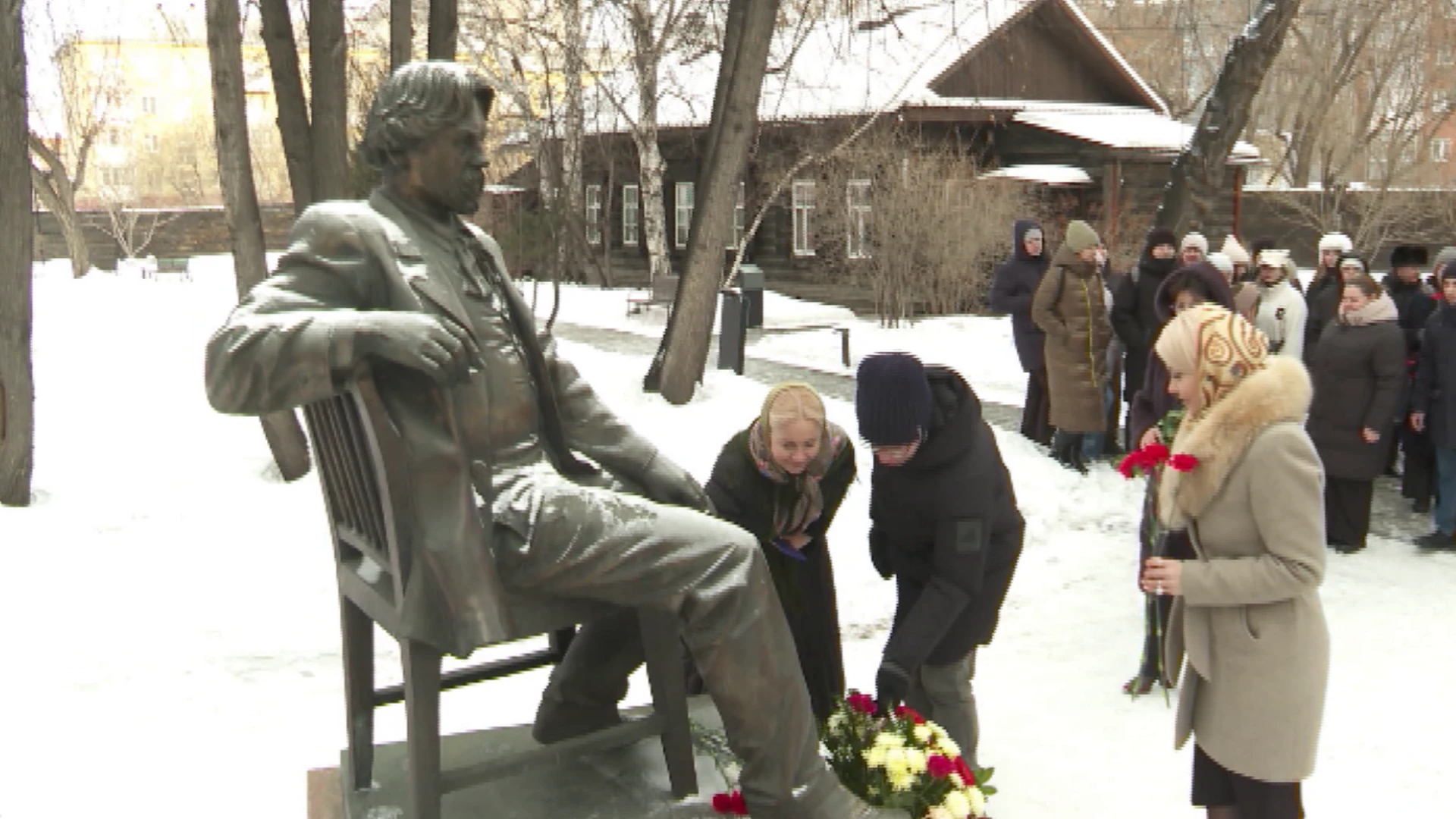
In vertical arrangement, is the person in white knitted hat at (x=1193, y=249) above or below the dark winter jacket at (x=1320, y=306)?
above

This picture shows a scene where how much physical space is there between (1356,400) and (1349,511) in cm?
64

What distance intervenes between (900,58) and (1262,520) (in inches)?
849

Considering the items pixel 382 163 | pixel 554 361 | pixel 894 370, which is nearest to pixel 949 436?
pixel 894 370

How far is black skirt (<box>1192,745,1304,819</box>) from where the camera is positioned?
11.3 ft

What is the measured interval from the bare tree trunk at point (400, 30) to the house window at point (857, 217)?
1049 centimetres

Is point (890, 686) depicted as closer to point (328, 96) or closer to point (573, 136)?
point (328, 96)

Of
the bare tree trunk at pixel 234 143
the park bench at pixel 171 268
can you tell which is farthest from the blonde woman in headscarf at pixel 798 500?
the park bench at pixel 171 268

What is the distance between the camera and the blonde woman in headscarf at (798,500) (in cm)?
371

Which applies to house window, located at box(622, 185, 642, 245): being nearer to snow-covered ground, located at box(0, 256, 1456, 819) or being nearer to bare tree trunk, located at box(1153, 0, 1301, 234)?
bare tree trunk, located at box(1153, 0, 1301, 234)

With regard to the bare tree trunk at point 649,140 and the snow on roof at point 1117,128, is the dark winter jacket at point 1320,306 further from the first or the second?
the snow on roof at point 1117,128

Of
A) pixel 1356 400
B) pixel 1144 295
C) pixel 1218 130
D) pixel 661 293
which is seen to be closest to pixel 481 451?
pixel 1356 400

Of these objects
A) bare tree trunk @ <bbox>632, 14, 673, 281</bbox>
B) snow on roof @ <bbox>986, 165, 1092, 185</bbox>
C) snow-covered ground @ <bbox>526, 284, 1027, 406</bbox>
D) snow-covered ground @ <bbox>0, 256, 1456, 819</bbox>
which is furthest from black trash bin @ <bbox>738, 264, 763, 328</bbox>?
snow-covered ground @ <bbox>0, 256, 1456, 819</bbox>

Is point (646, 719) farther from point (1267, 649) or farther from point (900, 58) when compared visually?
point (900, 58)

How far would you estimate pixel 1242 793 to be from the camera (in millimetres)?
3506
